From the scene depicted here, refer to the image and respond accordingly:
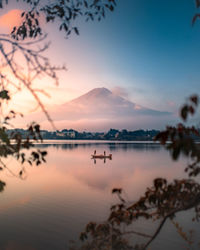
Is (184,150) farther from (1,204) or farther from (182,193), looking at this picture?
(1,204)

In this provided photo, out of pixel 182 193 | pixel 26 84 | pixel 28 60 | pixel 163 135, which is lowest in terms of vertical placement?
pixel 182 193

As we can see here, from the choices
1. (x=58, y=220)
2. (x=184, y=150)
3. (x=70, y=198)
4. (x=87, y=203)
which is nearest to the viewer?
(x=184, y=150)

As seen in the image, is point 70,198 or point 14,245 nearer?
point 14,245

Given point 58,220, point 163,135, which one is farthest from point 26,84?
point 58,220

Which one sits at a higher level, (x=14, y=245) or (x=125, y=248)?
(x=125, y=248)

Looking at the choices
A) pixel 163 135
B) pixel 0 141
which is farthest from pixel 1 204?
pixel 163 135

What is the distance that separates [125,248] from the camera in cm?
387

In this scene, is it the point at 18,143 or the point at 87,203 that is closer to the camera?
the point at 18,143

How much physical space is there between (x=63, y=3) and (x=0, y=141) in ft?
8.25

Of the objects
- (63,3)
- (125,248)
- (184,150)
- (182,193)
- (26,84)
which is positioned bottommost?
(125,248)

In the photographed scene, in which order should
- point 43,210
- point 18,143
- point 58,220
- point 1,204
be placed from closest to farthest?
point 18,143
point 58,220
point 43,210
point 1,204

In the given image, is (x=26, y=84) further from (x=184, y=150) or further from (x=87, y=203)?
(x=87, y=203)

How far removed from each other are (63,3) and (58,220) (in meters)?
8.55

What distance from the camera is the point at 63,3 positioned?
3.65 m
